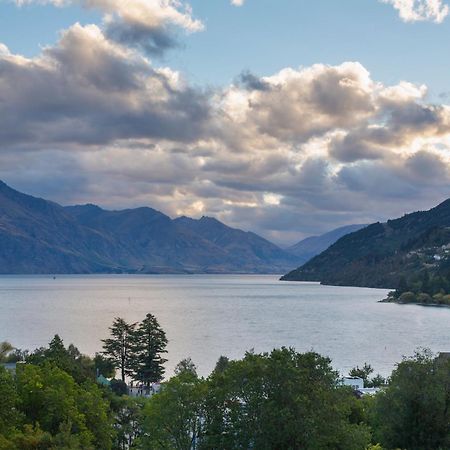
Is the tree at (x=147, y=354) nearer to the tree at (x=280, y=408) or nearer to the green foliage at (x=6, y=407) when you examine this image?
the tree at (x=280, y=408)

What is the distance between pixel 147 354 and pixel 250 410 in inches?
2608

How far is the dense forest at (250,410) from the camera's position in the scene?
143ft

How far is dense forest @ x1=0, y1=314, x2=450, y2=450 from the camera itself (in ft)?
143

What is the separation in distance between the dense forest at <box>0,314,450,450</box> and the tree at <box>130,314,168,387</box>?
170ft

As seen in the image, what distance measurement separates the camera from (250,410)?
148 ft

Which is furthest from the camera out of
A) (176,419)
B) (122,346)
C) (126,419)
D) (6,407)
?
(122,346)

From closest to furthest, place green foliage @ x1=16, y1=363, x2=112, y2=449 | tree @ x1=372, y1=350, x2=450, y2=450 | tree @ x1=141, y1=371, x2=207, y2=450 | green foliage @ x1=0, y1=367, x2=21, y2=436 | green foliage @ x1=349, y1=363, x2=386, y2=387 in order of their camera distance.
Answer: green foliage @ x1=0, y1=367, x2=21, y2=436 < tree @ x1=141, y1=371, x2=207, y2=450 < green foliage @ x1=16, y1=363, x2=112, y2=449 < tree @ x1=372, y1=350, x2=450, y2=450 < green foliage @ x1=349, y1=363, x2=386, y2=387

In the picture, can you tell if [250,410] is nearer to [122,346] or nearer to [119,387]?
[119,387]

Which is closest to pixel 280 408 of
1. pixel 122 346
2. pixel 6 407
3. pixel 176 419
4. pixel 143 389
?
pixel 176 419

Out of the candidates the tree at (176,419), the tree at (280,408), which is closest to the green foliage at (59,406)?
the tree at (176,419)

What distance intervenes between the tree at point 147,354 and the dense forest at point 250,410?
51864 mm

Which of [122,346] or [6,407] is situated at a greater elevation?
[6,407]

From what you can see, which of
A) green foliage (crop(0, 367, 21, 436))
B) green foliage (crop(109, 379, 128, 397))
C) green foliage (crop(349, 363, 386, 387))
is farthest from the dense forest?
green foliage (crop(349, 363, 386, 387))

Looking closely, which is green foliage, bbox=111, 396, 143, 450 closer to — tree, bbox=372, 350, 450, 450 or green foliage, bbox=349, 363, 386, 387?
tree, bbox=372, 350, 450, 450
